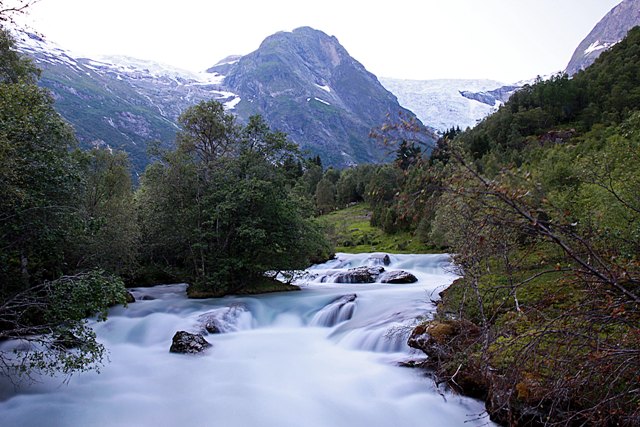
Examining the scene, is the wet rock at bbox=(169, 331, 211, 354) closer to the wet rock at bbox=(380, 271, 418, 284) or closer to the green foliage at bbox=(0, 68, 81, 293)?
the green foliage at bbox=(0, 68, 81, 293)

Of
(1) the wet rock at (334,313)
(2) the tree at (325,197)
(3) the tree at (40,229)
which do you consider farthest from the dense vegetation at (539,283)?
(2) the tree at (325,197)

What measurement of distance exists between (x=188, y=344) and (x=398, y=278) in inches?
725

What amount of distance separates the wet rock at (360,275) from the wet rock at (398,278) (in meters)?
0.98

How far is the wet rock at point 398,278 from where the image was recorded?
104ft

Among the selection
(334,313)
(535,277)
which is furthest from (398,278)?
(535,277)

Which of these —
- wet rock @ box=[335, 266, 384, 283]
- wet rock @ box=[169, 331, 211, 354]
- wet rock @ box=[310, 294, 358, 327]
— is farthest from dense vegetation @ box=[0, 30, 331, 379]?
wet rock @ box=[310, 294, 358, 327]

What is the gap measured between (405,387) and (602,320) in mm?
9341

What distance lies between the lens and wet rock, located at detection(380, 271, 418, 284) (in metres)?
31.7

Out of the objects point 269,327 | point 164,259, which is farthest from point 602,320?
point 164,259

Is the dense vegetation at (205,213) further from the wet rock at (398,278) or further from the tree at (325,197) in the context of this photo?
the tree at (325,197)

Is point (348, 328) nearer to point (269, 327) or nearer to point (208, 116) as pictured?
point (269, 327)

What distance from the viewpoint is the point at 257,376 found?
14.7 metres

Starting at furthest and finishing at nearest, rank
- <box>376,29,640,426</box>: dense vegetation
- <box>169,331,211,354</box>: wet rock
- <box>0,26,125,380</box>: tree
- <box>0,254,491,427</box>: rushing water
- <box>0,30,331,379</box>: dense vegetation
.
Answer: <box>0,30,331,379</box>: dense vegetation
<box>169,331,211,354</box>: wet rock
<box>0,254,491,427</box>: rushing water
<box>0,26,125,380</box>: tree
<box>376,29,640,426</box>: dense vegetation

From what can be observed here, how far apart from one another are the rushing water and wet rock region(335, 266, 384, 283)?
29.1 ft
